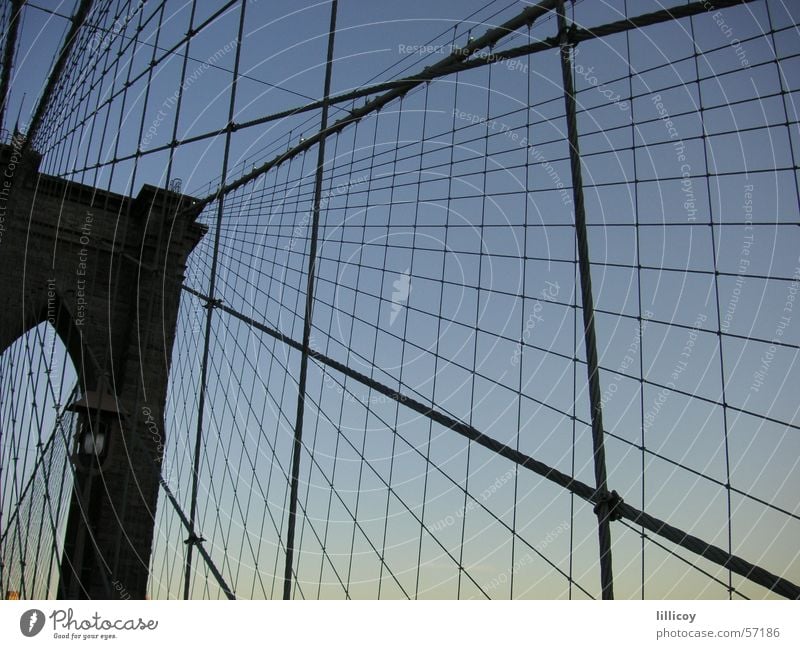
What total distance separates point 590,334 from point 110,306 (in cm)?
751

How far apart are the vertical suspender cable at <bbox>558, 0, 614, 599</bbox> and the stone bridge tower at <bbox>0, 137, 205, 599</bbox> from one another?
5.87 meters

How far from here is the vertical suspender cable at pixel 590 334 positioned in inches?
118

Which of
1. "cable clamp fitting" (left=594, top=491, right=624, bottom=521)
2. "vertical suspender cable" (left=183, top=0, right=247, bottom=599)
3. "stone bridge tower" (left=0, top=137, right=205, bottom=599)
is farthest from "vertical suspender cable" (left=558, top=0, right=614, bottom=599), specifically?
"stone bridge tower" (left=0, top=137, right=205, bottom=599)

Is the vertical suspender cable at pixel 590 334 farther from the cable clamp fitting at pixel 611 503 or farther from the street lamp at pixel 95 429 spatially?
the street lamp at pixel 95 429

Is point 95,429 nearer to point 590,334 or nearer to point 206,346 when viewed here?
point 206,346

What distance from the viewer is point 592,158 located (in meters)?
4.40

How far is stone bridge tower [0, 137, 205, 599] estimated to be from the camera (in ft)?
28.5

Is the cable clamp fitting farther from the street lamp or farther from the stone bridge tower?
the stone bridge tower

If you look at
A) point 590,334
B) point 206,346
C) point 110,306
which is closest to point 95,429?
point 206,346

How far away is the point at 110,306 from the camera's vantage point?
9.47 metres

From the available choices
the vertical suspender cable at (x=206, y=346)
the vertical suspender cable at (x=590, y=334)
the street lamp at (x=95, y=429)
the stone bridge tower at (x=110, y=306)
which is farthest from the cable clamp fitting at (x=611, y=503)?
the stone bridge tower at (x=110, y=306)

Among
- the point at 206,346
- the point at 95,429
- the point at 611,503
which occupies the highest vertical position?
the point at 206,346

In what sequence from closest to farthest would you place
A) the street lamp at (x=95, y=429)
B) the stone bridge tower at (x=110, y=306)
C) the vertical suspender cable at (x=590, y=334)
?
the vertical suspender cable at (x=590, y=334), the street lamp at (x=95, y=429), the stone bridge tower at (x=110, y=306)

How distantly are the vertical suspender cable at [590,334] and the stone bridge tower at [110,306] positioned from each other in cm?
587
